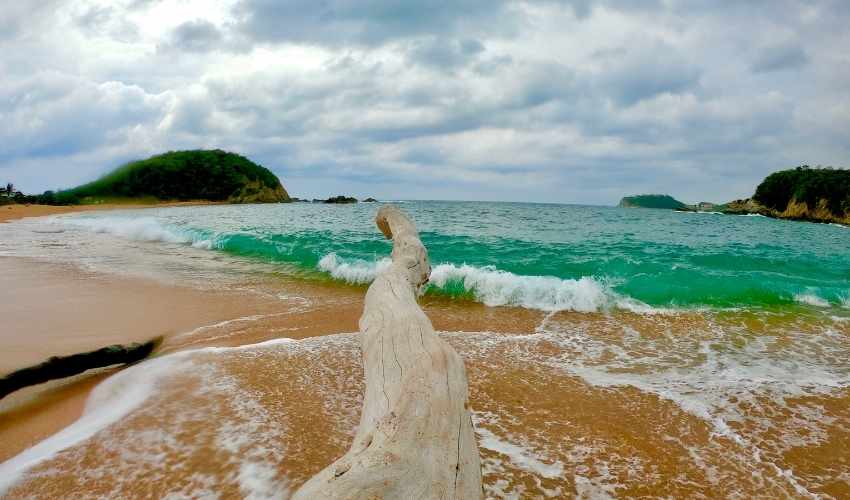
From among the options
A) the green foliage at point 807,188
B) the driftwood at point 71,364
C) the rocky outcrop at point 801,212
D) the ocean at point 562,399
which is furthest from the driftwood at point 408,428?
the green foliage at point 807,188

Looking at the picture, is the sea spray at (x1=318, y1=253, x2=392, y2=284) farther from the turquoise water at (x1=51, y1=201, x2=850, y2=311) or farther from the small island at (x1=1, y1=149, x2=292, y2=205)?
the small island at (x1=1, y1=149, x2=292, y2=205)

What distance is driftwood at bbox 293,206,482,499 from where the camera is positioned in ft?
4.80

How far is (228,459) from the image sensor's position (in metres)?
2.89

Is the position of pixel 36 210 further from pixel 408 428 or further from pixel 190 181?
pixel 408 428

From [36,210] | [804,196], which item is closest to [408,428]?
[36,210]

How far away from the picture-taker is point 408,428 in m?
1.77

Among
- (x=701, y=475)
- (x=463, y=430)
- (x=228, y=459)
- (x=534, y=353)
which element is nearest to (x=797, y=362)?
(x=534, y=353)

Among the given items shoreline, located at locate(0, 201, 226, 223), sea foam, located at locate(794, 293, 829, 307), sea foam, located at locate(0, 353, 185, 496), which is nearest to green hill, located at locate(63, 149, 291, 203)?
shoreline, located at locate(0, 201, 226, 223)

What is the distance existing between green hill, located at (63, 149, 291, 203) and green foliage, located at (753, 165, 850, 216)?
8927 cm

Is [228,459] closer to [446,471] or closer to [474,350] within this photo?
[446,471]

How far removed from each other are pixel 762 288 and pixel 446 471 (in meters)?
9.47

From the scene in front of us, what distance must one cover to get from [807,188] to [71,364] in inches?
3263

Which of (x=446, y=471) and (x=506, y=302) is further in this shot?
(x=506, y=302)

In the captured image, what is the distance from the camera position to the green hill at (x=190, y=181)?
65.5m
